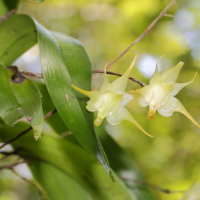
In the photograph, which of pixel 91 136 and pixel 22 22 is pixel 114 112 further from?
pixel 22 22

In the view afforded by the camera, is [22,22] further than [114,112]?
Yes

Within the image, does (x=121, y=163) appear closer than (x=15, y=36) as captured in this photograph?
No

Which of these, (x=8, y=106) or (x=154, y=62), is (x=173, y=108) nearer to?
(x=8, y=106)

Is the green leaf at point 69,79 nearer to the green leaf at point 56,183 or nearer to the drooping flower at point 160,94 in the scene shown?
the drooping flower at point 160,94

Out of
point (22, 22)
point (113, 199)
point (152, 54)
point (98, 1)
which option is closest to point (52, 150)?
point (113, 199)

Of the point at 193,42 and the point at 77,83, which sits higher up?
the point at 77,83

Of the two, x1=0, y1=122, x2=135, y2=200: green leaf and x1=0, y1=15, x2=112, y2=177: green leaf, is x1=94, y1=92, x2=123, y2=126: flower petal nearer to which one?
x1=0, y1=15, x2=112, y2=177: green leaf

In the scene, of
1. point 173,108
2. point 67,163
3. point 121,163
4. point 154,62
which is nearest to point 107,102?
point 173,108
